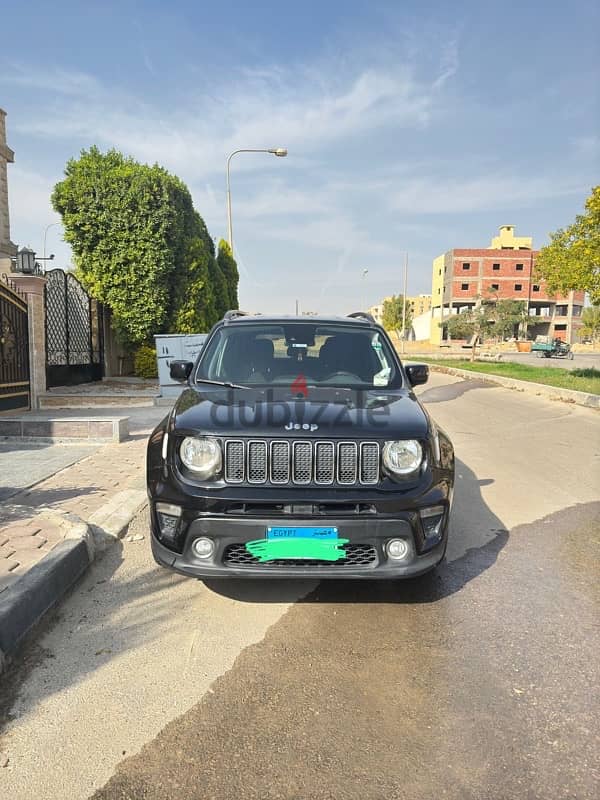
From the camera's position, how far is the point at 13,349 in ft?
30.9

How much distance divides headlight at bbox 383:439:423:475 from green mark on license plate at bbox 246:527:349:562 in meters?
0.48

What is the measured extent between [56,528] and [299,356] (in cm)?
225

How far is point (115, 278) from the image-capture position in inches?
588

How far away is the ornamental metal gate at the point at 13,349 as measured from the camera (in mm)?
9117

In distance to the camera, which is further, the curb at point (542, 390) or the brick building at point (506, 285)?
the brick building at point (506, 285)

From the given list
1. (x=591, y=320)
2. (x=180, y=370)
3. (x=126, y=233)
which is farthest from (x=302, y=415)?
(x=591, y=320)

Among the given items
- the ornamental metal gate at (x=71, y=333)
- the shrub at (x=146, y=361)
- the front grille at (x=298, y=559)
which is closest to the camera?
the front grille at (x=298, y=559)

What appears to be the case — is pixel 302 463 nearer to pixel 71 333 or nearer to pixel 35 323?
pixel 35 323

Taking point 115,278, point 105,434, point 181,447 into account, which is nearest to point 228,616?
point 181,447

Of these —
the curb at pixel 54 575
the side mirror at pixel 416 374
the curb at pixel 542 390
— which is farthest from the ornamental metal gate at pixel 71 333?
the side mirror at pixel 416 374

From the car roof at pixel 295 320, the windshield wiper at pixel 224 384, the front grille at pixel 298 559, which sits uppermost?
the car roof at pixel 295 320

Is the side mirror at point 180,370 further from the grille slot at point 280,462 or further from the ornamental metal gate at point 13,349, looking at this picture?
the ornamental metal gate at point 13,349

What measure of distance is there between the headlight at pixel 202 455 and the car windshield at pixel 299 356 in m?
1.05

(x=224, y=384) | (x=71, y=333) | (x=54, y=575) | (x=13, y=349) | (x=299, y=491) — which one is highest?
(x=71, y=333)
